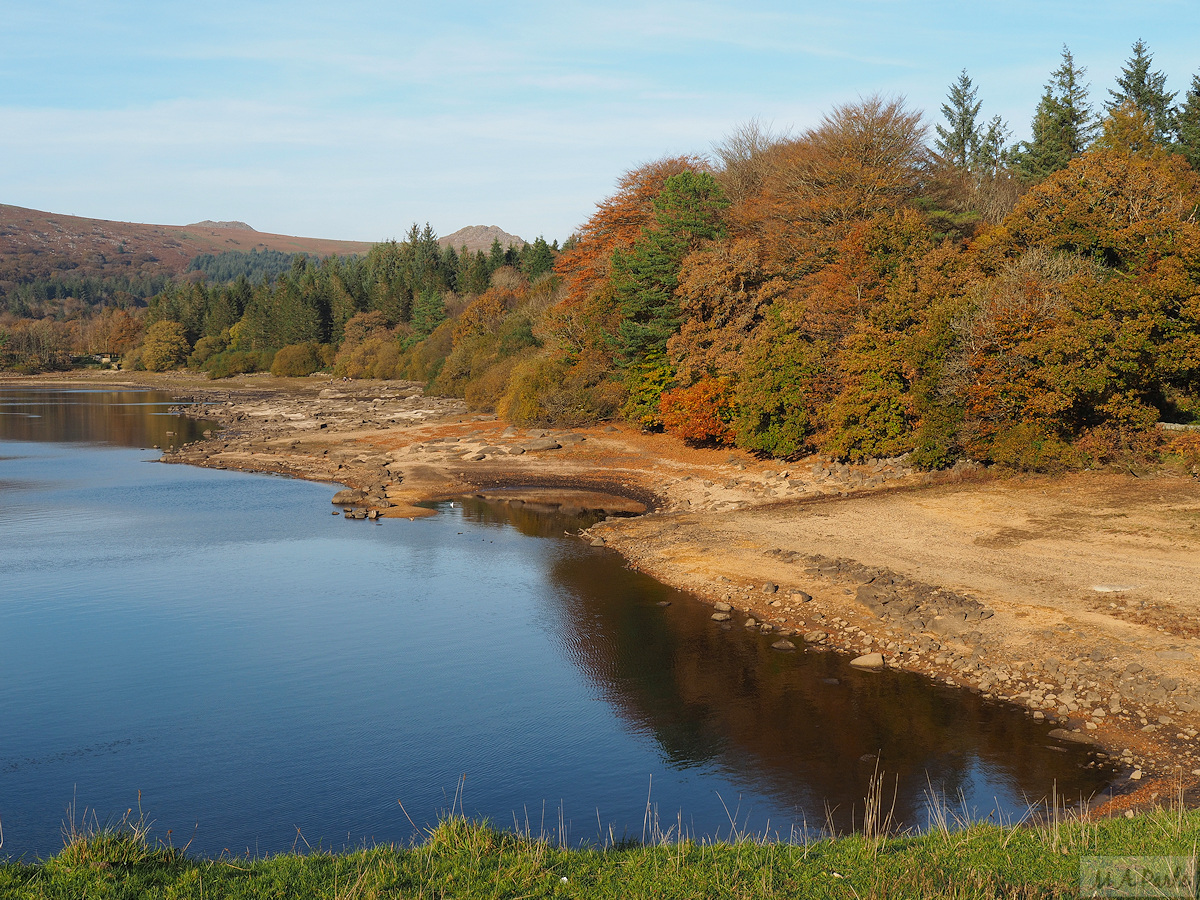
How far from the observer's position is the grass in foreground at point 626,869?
293 inches

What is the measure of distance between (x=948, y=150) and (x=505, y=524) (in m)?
61.5

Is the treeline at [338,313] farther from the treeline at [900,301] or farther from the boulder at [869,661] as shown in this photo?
the boulder at [869,661]

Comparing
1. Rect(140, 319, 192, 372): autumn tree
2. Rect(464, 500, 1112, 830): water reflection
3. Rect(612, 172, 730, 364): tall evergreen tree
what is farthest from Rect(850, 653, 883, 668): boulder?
Rect(140, 319, 192, 372): autumn tree

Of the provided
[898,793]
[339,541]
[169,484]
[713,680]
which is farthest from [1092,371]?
[169,484]

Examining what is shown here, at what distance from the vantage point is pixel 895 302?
32.6 meters

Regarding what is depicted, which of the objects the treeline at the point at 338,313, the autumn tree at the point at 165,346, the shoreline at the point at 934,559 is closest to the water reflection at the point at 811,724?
the shoreline at the point at 934,559

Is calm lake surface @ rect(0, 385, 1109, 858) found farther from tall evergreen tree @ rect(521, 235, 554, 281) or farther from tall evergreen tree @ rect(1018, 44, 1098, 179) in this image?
tall evergreen tree @ rect(521, 235, 554, 281)

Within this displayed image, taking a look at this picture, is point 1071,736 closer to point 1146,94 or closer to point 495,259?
point 1146,94

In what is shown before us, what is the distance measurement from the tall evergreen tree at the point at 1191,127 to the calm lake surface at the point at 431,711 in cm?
4523

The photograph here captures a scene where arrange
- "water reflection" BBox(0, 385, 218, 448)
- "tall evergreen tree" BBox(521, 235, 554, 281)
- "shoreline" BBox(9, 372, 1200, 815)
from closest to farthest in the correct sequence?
"shoreline" BBox(9, 372, 1200, 815), "water reflection" BBox(0, 385, 218, 448), "tall evergreen tree" BBox(521, 235, 554, 281)

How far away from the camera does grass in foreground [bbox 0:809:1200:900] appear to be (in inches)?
293

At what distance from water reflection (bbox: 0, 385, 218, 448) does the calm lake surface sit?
38.3m

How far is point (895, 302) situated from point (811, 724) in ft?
70.7

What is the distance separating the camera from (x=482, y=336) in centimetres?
7562
